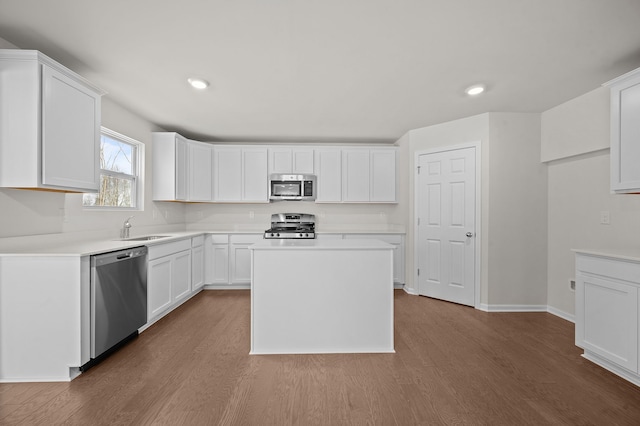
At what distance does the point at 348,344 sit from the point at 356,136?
130 inches

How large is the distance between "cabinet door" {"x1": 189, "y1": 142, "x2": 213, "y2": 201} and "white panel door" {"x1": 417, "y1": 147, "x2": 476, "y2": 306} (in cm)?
336

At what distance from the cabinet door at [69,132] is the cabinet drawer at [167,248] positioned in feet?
A: 2.72

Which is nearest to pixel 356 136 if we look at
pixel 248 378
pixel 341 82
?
pixel 341 82

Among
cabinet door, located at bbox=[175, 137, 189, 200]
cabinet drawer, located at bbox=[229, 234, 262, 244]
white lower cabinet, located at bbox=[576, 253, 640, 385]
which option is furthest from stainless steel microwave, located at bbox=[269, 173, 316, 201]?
white lower cabinet, located at bbox=[576, 253, 640, 385]

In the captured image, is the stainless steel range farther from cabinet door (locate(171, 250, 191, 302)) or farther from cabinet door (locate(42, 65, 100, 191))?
cabinet door (locate(42, 65, 100, 191))

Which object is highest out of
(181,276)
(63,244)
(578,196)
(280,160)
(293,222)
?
(280,160)

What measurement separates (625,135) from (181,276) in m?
4.65

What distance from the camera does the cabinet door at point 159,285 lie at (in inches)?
119

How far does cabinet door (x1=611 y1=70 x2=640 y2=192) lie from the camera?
7.12 feet

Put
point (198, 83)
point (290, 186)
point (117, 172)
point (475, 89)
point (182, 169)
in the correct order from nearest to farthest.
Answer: point (198, 83) < point (475, 89) < point (117, 172) < point (182, 169) < point (290, 186)

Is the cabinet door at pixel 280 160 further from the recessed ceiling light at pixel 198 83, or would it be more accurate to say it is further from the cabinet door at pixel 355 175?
the recessed ceiling light at pixel 198 83

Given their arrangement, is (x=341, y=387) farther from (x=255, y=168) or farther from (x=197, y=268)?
(x=255, y=168)

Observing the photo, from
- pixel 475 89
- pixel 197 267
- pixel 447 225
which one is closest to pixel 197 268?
pixel 197 267

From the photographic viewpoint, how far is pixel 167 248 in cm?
337
